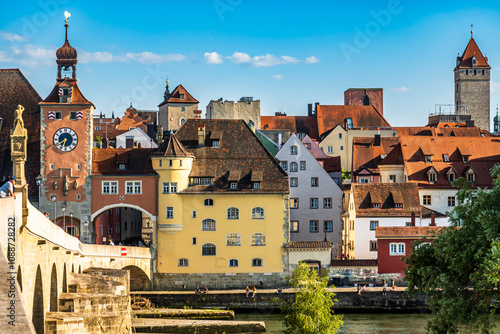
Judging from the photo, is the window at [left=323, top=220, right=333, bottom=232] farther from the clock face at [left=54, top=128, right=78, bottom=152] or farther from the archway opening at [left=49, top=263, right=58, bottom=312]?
the archway opening at [left=49, top=263, right=58, bottom=312]

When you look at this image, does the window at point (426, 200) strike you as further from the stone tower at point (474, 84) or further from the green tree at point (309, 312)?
the stone tower at point (474, 84)

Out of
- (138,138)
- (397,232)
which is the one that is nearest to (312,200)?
(397,232)

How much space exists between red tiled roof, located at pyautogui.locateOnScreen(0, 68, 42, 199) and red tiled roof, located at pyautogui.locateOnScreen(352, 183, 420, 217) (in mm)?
22710

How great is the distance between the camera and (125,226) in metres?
85.6

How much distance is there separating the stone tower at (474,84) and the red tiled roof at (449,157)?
62315 mm

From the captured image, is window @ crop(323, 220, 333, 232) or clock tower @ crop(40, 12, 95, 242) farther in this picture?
window @ crop(323, 220, 333, 232)

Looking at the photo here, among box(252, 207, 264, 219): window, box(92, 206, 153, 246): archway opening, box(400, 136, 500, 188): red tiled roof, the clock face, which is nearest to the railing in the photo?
box(252, 207, 264, 219): window

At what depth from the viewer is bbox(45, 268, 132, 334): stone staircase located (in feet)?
101

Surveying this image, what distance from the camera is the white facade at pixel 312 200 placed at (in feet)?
243

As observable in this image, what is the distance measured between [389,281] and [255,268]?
9057mm

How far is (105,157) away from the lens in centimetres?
6788

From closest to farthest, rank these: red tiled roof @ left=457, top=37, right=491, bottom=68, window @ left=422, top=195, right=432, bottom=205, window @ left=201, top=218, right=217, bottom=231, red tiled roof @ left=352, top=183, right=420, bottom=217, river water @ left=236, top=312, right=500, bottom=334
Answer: river water @ left=236, top=312, right=500, bottom=334, window @ left=201, top=218, right=217, bottom=231, red tiled roof @ left=352, top=183, right=420, bottom=217, window @ left=422, top=195, right=432, bottom=205, red tiled roof @ left=457, top=37, right=491, bottom=68

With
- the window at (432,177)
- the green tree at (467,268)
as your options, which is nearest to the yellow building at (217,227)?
the window at (432,177)

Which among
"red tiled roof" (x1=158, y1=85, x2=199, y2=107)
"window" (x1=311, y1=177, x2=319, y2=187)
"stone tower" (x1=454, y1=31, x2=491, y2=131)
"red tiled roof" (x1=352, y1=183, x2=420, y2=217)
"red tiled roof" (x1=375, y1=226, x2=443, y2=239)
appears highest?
"stone tower" (x1=454, y1=31, x2=491, y2=131)
